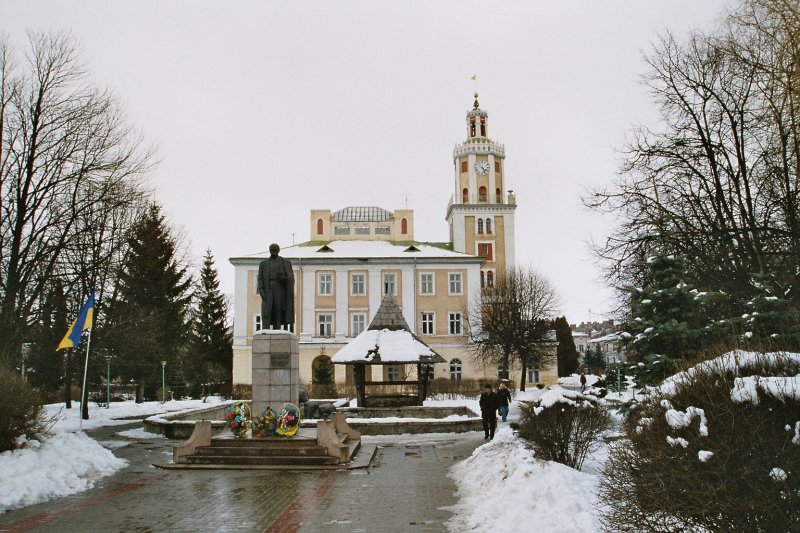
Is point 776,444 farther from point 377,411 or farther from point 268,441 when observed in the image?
point 377,411

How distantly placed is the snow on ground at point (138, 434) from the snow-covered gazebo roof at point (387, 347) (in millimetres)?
6776

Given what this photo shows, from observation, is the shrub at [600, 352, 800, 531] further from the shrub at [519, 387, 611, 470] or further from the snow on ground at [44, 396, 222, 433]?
the snow on ground at [44, 396, 222, 433]

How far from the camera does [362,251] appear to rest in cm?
6291

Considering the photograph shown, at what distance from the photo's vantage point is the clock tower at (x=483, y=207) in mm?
67125

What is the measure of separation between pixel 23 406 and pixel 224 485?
4.30 m

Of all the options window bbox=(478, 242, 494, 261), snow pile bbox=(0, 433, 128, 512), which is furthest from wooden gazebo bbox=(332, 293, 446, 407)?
window bbox=(478, 242, 494, 261)

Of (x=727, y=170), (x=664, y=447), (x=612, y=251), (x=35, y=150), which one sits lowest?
(x=664, y=447)

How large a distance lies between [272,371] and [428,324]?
43.7 m

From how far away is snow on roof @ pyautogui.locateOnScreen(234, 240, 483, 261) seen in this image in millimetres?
60781

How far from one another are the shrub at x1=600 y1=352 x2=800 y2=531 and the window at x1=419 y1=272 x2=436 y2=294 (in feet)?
176

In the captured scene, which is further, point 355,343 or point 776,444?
point 355,343

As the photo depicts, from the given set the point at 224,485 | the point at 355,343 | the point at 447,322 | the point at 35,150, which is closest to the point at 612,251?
the point at 224,485

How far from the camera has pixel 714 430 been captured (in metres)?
5.69

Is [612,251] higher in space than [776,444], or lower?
higher
